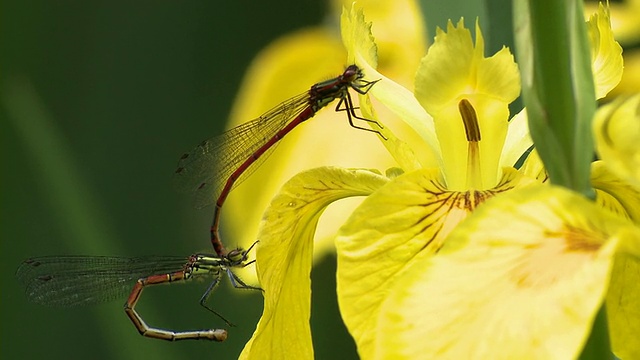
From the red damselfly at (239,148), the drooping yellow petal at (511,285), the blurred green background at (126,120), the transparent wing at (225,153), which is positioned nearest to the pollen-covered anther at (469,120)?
the drooping yellow petal at (511,285)

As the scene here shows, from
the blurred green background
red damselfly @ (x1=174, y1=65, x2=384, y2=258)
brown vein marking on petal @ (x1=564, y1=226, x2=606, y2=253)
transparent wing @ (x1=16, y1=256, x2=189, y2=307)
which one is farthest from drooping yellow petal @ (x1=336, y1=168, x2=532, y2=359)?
the blurred green background

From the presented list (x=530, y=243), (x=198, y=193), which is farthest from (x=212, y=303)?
(x=530, y=243)

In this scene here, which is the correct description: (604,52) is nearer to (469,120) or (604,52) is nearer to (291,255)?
(469,120)

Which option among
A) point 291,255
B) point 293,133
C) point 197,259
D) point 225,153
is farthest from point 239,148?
point 291,255

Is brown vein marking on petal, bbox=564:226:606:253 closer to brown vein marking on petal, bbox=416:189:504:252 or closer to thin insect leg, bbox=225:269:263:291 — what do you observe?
brown vein marking on petal, bbox=416:189:504:252

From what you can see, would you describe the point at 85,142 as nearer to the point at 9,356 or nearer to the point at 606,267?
the point at 9,356
